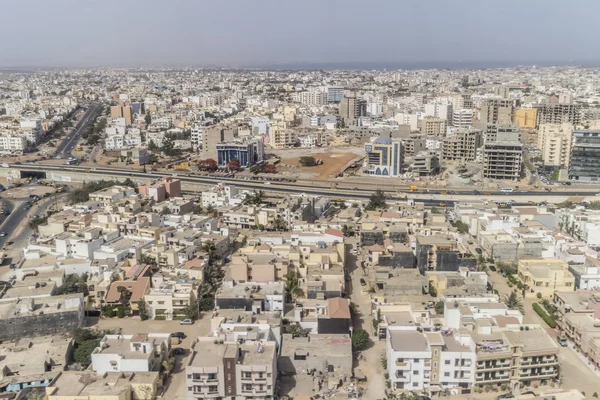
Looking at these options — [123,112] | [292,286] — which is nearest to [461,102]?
[123,112]

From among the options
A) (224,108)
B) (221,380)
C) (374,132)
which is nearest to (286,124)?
(374,132)

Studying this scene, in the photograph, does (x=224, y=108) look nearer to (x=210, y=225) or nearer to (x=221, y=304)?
(x=210, y=225)

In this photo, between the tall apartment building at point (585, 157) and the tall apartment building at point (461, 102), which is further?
the tall apartment building at point (461, 102)

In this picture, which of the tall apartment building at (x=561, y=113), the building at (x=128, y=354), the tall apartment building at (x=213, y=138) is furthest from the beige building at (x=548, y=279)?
the tall apartment building at (x=561, y=113)

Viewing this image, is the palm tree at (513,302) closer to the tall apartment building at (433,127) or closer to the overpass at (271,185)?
the overpass at (271,185)

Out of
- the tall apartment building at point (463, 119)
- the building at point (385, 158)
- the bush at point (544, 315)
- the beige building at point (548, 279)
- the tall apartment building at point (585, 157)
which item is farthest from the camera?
the tall apartment building at point (463, 119)

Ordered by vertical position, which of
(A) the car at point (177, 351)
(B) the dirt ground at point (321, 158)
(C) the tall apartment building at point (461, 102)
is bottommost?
(A) the car at point (177, 351)

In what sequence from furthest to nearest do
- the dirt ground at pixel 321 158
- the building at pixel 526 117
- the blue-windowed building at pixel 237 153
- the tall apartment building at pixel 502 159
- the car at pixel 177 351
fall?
1. the building at pixel 526 117
2. the blue-windowed building at pixel 237 153
3. the dirt ground at pixel 321 158
4. the tall apartment building at pixel 502 159
5. the car at pixel 177 351
